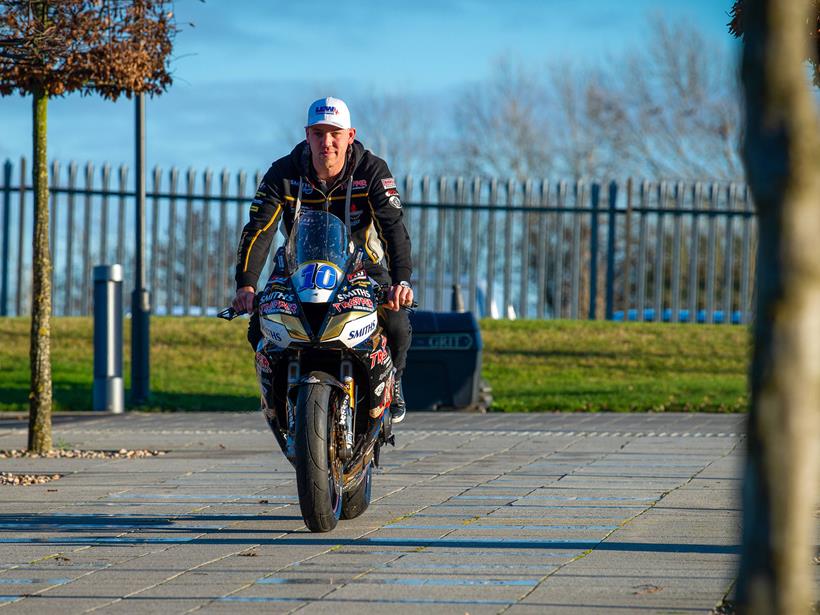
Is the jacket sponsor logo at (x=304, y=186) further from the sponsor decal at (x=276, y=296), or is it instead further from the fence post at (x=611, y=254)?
the fence post at (x=611, y=254)

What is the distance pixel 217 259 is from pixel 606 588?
16.7 meters

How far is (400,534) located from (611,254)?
14.9 m

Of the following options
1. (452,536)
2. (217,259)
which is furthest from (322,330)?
(217,259)

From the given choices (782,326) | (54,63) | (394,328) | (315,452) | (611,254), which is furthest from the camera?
(611,254)

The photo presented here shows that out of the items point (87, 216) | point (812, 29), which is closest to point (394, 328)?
point (812, 29)

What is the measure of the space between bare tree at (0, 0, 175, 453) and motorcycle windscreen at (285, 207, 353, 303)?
140 inches

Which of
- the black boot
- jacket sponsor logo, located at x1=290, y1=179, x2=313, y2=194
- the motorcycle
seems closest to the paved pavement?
the motorcycle

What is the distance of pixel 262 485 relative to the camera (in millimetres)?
7809

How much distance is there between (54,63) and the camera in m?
9.07

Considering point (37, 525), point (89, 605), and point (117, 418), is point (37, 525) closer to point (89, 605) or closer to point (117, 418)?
point (89, 605)

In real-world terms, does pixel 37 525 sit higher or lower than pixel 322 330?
lower

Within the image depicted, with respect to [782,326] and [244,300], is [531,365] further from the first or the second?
[782,326]

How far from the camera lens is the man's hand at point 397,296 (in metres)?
6.08

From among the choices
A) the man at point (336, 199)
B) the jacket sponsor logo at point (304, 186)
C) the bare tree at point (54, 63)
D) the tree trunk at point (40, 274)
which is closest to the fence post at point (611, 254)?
the bare tree at point (54, 63)
